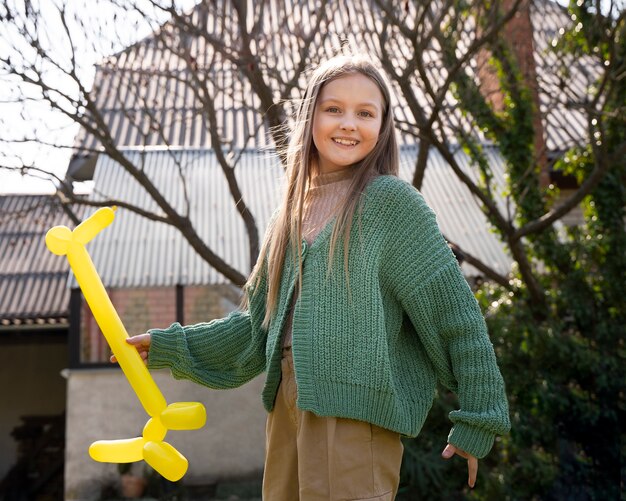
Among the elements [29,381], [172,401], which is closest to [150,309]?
[172,401]

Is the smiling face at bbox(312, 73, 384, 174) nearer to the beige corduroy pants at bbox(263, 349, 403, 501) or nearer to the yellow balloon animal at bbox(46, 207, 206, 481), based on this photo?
the beige corduroy pants at bbox(263, 349, 403, 501)

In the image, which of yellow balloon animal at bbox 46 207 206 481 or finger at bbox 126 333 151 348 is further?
finger at bbox 126 333 151 348

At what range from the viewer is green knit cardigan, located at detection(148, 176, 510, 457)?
2.04m

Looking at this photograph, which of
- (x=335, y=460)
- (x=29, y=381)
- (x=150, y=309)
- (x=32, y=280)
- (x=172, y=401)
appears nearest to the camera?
(x=335, y=460)

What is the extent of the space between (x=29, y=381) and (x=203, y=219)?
10.4 feet

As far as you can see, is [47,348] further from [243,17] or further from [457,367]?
[457,367]

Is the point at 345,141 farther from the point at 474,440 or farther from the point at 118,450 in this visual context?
the point at 118,450

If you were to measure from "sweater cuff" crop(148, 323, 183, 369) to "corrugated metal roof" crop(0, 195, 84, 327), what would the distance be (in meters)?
5.82

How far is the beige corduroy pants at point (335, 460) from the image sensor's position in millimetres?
2002

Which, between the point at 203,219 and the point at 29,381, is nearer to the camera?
the point at 203,219

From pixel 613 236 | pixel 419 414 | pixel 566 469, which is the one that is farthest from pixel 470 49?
pixel 419 414

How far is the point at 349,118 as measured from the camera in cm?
220

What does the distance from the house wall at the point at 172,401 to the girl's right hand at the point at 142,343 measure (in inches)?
205

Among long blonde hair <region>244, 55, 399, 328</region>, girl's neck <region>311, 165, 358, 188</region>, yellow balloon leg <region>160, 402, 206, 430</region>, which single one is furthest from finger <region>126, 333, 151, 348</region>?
girl's neck <region>311, 165, 358, 188</region>
